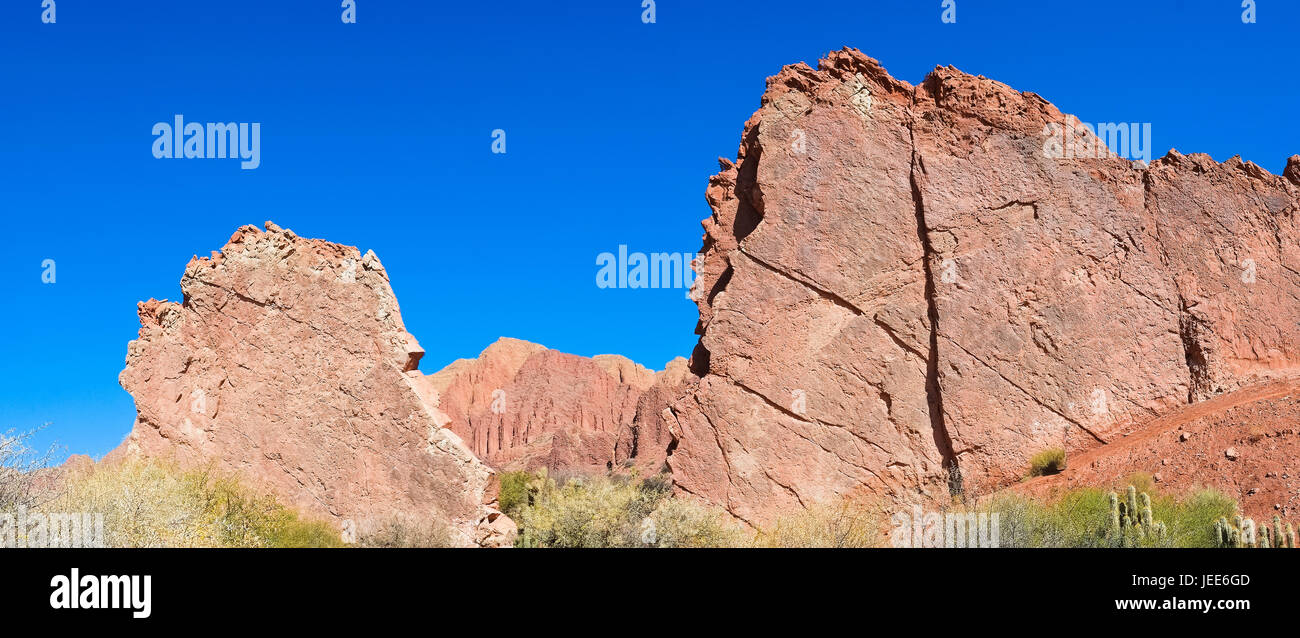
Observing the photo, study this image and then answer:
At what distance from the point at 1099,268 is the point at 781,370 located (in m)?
6.18

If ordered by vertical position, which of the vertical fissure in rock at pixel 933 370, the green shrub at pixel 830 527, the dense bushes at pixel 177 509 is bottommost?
the green shrub at pixel 830 527

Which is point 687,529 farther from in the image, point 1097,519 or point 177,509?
point 177,509

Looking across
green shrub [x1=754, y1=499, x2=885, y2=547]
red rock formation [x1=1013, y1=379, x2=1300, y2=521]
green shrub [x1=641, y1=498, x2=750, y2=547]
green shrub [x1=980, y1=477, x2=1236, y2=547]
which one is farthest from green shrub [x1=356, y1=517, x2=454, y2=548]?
red rock formation [x1=1013, y1=379, x2=1300, y2=521]

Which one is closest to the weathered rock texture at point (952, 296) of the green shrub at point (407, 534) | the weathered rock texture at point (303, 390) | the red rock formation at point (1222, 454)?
the red rock formation at point (1222, 454)

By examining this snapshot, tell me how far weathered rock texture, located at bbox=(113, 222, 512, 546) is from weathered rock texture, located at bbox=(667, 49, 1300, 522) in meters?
4.59

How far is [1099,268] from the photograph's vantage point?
65.3ft

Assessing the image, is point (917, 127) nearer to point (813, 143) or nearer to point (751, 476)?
point (813, 143)

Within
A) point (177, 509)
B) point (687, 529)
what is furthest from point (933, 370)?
point (177, 509)

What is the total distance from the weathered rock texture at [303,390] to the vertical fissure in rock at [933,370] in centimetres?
792

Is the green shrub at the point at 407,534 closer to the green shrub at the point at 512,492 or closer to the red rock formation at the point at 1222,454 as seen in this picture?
the green shrub at the point at 512,492

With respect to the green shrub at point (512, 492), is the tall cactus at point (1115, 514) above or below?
below

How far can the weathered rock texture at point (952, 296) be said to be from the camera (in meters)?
19.3

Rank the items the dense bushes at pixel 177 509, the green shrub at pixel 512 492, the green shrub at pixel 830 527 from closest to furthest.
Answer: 1. the dense bushes at pixel 177 509
2. the green shrub at pixel 830 527
3. the green shrub at pixel 512 492
